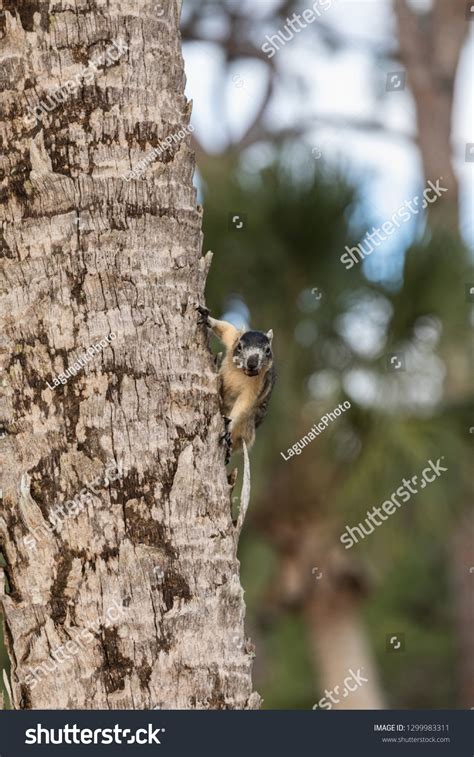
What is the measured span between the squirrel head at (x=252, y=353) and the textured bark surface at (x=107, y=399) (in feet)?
2.67

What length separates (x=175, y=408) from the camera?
320 centimetres

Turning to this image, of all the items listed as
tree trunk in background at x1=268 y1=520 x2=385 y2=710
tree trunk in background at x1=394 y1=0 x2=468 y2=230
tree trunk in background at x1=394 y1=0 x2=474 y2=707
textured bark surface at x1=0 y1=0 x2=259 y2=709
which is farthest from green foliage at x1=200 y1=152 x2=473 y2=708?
textured bark surface at x1=0 y1=0 x2=259 y2=709

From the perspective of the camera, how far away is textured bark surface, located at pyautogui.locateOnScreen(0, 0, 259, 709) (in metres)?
3.04

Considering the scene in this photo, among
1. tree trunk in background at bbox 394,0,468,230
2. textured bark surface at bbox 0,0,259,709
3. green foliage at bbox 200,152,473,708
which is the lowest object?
textured bark surface at bbox 0,0,259,709

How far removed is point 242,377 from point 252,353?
0.13m

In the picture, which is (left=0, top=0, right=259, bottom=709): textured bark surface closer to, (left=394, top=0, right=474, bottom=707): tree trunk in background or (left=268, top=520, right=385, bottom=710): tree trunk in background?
(left=268, top=520, right=385, bottom=710): tree trunk in background

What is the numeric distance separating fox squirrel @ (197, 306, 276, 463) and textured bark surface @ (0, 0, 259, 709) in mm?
777

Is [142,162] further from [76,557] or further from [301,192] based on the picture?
[301,192]

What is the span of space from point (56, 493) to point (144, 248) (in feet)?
2.46

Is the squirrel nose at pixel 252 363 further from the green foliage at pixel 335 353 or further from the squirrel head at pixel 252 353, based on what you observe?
the green foliage at pixel 335 353

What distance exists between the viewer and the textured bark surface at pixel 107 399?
9.98 feet

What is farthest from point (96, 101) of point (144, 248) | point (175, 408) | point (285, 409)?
point (285, 409)

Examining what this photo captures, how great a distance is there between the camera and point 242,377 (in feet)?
14.1

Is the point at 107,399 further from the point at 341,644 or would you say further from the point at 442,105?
the point at 442,105
